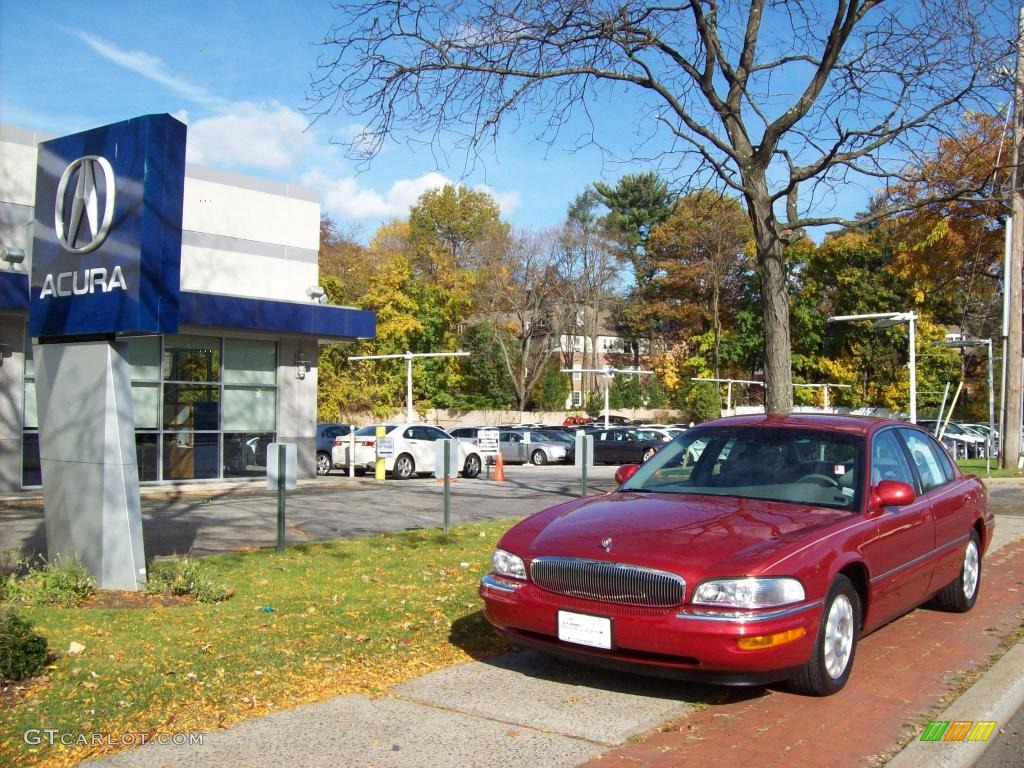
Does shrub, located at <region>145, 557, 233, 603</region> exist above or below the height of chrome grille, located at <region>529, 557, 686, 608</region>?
below

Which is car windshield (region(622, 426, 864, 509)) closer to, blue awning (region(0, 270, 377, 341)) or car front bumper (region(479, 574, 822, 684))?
car front bumper (region(479, 574, 822, 684))

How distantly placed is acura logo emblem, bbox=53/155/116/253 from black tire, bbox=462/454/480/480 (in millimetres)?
18106

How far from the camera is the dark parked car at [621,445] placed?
122ft

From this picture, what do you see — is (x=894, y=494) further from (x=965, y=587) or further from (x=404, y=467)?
(x=404, y=467)

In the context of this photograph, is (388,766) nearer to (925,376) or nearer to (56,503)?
(56,503)

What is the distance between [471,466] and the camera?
2567cm

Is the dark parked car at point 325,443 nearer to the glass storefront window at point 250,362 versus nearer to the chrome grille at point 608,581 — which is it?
the glass storefront window at point 250,362

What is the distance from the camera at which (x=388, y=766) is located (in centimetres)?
427

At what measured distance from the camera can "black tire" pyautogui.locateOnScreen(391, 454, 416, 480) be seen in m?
24.0

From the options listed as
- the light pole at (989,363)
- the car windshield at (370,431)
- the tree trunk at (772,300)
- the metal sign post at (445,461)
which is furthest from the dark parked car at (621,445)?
the metal sign post at (445,461)

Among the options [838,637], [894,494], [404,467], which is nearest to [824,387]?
[404,467]

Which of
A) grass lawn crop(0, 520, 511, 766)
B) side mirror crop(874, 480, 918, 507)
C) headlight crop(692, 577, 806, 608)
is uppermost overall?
side mirror crop(874, 480, 918, 507)

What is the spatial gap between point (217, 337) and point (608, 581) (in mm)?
15796

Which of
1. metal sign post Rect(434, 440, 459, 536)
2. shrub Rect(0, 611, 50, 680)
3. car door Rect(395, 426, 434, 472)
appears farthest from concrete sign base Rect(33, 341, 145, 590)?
car door Rect(395, 426, 434, 472)
